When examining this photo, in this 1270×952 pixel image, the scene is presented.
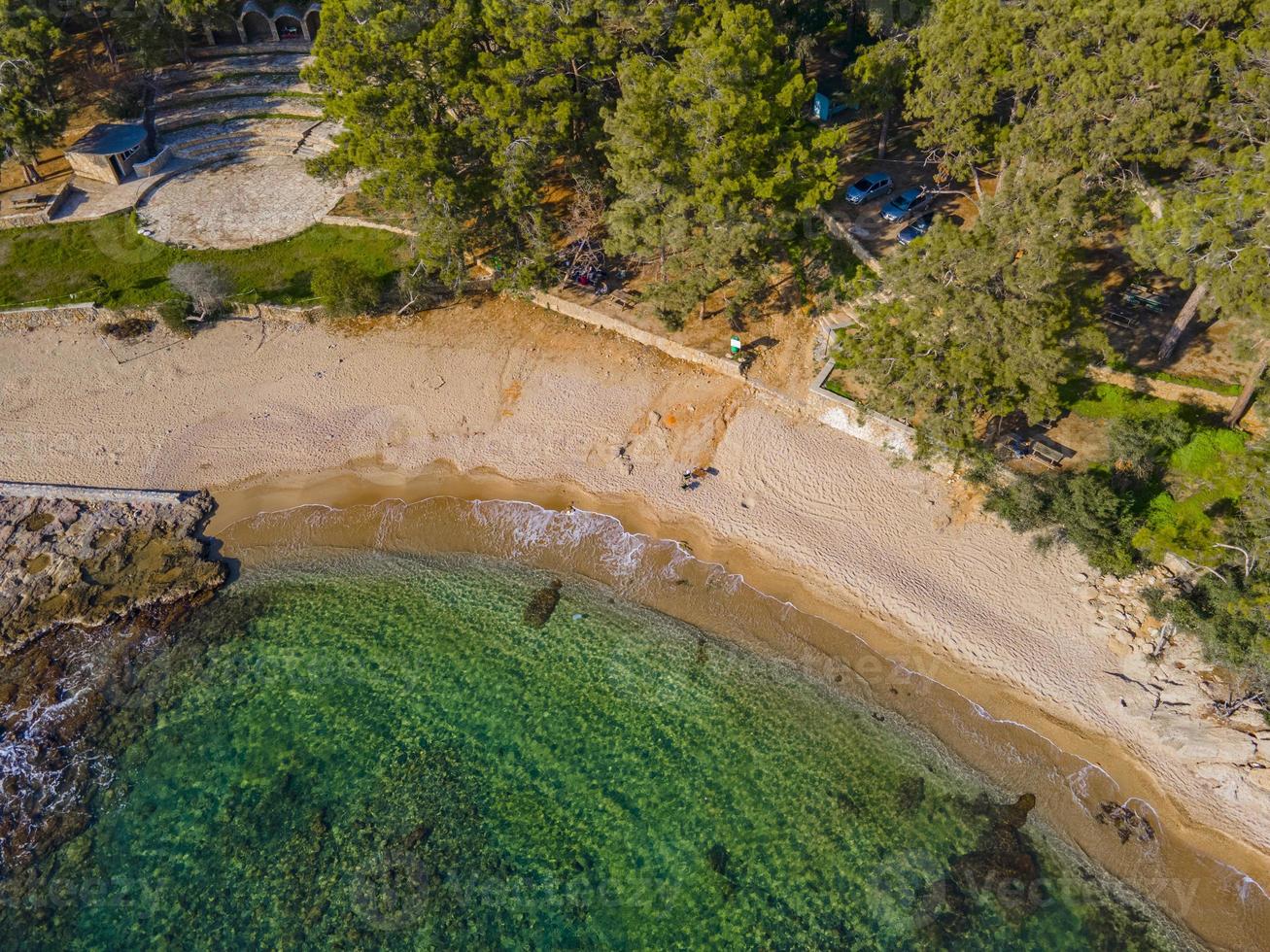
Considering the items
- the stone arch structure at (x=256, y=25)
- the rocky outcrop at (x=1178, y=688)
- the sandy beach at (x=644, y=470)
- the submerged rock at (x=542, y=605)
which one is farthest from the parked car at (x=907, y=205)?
the stone arch structure at (x=256, y=25)

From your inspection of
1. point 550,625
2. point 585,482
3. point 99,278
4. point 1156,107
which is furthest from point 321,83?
point 1156,107

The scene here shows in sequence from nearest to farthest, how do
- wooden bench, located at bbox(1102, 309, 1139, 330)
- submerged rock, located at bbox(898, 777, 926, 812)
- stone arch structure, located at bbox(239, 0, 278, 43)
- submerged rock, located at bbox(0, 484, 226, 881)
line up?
submerged rock, located at bbox(898, 777, 926, 812), submerged rock, located at bbox(0, 484, 226, 881), wooden bench, located at bbox(1102, 309, 1139, 330), stone arch structure, located at bbox(239, 0, 278, 43)

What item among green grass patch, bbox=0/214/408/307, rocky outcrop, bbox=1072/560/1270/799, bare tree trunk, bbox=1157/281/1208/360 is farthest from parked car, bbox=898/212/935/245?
green grass patch, bbox=0/214/408/307

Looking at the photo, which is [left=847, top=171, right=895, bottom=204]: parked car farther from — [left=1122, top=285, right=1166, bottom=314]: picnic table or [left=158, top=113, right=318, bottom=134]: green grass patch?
[left=158, top=113, right=318, bottom=134]: green grass patch

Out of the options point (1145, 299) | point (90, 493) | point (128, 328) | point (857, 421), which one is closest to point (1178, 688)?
point (857, 421)

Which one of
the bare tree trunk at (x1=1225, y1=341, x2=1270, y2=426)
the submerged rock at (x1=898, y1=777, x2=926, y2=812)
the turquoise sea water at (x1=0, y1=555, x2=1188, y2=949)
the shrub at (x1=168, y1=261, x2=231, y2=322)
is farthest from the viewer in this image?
the shrub at (x1=168, y1=261, x2=231, y2=322)

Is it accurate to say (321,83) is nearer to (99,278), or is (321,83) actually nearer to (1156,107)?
(99,278)

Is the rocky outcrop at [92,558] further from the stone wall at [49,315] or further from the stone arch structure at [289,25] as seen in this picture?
the stone arch structure at [289,25]
